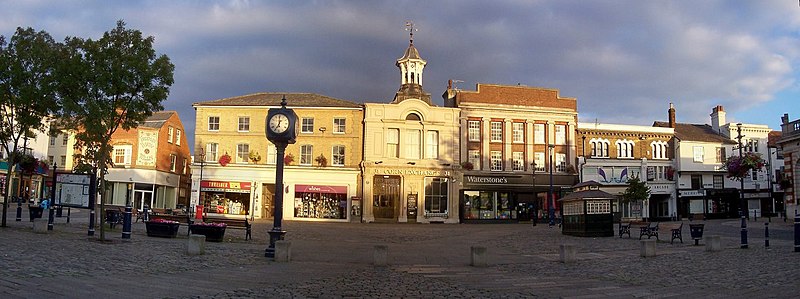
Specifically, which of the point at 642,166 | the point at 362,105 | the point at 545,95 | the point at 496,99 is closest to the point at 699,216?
the point at 642,166

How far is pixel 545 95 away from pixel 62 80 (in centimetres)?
3926

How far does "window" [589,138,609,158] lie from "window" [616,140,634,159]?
161 centimetres

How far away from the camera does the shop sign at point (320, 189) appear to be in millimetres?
46406

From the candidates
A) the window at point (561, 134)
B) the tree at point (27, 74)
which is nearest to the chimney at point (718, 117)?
the window at point (561, 134)

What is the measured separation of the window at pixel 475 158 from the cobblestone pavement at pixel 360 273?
28683 mm

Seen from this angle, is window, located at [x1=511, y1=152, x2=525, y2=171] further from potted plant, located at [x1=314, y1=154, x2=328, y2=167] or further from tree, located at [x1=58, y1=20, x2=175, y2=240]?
tree, located at [x1=58, y1=20, x2=175, y2=240]

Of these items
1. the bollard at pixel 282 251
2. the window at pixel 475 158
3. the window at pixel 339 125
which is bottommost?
the bollard at pixel 282 251

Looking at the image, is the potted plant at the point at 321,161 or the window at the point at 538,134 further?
the window at the point at 538,134

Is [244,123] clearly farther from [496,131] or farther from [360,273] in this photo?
[360,273]

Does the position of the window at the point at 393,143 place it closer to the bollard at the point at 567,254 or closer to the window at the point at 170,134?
the window at the point at 170,134

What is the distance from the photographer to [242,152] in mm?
47312

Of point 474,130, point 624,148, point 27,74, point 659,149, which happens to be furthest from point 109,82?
point 659,149

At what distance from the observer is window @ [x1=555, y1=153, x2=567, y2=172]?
1993 inches

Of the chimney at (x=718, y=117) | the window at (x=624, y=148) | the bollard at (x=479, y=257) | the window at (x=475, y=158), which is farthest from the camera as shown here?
the chimney at (x=718, y=117)
